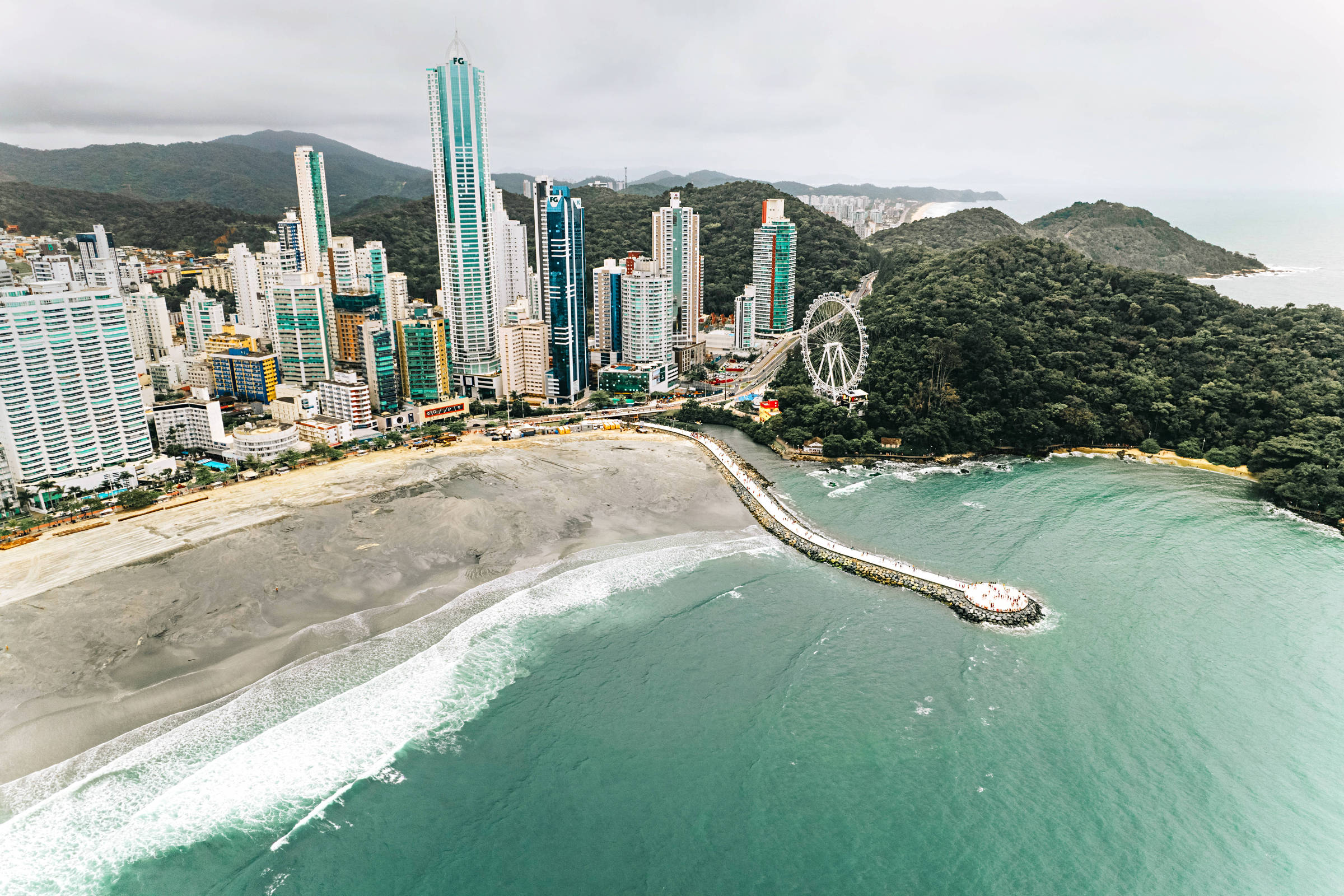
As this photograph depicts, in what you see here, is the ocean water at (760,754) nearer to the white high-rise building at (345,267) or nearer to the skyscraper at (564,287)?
the skyscraper at (564,287)

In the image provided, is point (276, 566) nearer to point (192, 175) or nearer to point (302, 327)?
point (302, 327)

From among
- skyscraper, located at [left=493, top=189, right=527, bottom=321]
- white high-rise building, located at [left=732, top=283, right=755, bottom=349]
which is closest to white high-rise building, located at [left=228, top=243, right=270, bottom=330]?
skyscraper, located at [left=493, top=189, right=527, bottom=321]

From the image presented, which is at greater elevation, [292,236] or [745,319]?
[292,236]

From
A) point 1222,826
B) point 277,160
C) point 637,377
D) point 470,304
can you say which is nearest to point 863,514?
point 1222,826

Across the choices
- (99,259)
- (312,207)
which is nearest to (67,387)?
(99,259)

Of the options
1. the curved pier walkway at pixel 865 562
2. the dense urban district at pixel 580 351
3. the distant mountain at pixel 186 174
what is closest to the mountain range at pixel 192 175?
the distant mountain at pixel 186 174

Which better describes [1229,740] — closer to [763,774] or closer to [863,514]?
[763,774]
